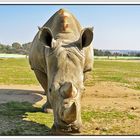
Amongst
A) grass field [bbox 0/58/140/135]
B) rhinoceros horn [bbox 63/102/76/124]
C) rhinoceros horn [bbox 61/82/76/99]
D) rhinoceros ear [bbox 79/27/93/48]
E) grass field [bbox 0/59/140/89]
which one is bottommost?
grass field [bbox 0/59/140/89]

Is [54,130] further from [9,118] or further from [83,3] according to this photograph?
[83,3]

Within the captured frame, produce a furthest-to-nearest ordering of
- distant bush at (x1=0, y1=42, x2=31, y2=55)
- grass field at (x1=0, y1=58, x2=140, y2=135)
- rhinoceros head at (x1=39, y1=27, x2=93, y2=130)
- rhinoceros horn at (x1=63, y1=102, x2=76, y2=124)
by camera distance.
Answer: distant bush at (x1=0, y1=42, x2=31, y2=55) → grass field at (x1=0, y1=58, x2=140, y2=135) → rhinoceros head at (x1=39, y1=27, x2=93, y2=130) → rhinoceros horn at (x1=63, y1=102, x2=76, y2=124)

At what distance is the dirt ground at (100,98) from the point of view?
27.3 ft

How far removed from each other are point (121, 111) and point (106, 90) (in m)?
3.19

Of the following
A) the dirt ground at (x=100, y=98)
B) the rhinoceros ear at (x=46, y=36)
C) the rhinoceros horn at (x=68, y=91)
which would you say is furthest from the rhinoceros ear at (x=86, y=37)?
the dirt ground at (x=100, y=98)

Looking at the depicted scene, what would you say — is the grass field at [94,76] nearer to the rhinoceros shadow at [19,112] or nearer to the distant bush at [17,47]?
the distant bush at [17,47]

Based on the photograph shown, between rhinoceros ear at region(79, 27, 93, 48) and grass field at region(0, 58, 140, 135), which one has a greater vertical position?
rhinoceros ear at region(79, 27, 93, 48)

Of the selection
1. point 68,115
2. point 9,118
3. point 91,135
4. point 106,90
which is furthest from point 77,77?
point 106,90

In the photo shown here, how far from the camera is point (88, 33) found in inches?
209

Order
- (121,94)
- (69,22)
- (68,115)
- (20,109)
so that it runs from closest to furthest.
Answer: (68,115) → (69,22) → (20,109) → (121,94)

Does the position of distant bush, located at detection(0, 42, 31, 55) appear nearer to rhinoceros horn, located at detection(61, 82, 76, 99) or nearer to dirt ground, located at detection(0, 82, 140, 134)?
dirt ground, located at detection(0, 82, 140, 134)

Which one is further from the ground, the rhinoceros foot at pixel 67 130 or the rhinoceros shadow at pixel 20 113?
the rhinoceros foot at pixel 67 130

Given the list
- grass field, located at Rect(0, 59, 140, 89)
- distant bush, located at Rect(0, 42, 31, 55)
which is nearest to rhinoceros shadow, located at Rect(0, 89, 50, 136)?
distant bush, located at Rect(0, 42, 31, 55)

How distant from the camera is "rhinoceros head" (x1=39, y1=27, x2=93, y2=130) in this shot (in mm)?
4367
